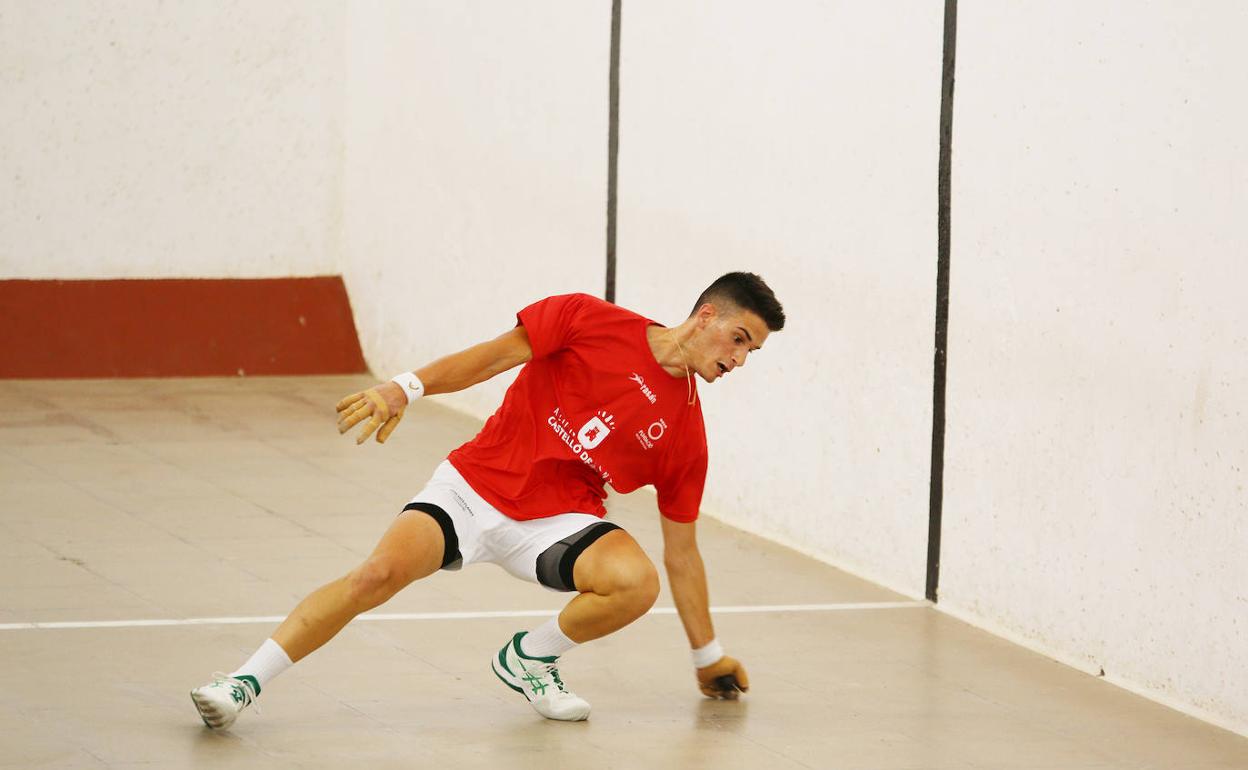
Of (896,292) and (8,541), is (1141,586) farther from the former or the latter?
(8,541)

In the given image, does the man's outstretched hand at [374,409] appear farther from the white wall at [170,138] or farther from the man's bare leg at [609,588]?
the white wall at [170,138]

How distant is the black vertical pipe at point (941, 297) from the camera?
664cm

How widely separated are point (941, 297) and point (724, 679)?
1.88 meters

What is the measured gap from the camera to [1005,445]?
21.0 ft

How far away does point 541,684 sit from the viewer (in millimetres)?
5250

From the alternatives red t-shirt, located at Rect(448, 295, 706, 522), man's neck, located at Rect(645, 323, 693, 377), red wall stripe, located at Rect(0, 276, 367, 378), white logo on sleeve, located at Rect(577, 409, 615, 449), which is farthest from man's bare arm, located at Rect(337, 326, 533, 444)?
red wall stripe, located at Rect(0, 276, 367, 378)

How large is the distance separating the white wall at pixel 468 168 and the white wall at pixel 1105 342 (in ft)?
9.64

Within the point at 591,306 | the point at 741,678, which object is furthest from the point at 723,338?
the point at 741,678

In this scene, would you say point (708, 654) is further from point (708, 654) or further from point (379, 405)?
point (379, 405)

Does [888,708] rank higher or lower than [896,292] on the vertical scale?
lower

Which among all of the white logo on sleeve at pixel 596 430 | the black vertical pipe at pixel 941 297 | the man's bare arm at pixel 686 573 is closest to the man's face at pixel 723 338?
the white logo on sleeve at pixel 596 430

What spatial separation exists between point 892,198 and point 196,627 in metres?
2.88

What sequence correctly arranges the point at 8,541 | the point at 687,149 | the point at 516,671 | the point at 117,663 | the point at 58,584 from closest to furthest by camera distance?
the point at 516,671
the point at 117,663
the point at 58,584
the point at 8,541
the point at 687,149

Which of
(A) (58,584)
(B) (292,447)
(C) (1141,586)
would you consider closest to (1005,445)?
(C) (1141,586)
